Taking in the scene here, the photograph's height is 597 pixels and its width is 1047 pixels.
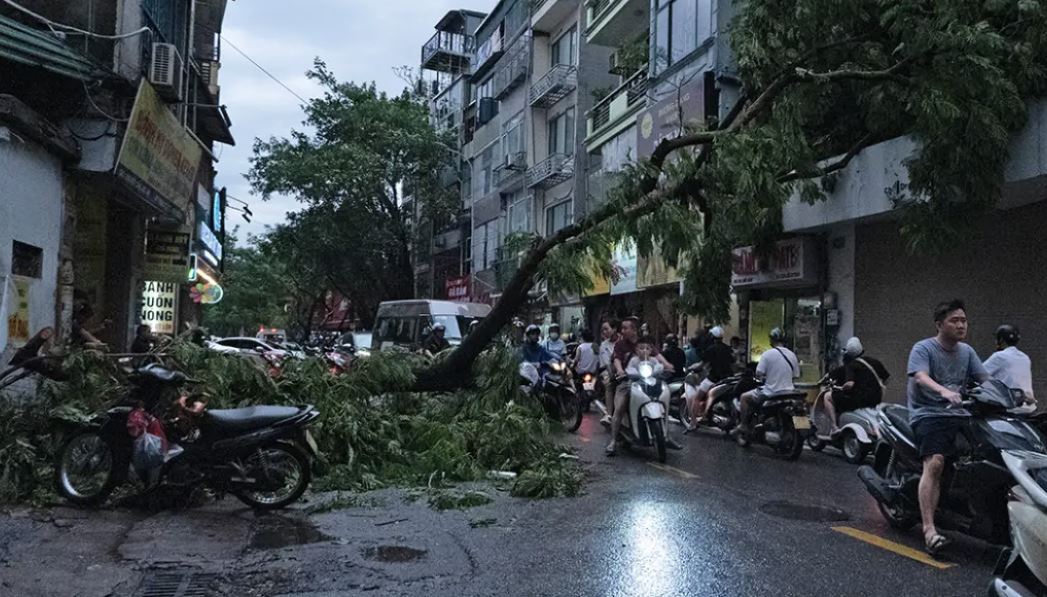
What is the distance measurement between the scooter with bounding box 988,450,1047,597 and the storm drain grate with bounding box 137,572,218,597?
13.9 ft

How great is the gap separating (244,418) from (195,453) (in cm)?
47

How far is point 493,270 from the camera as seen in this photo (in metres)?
37.7

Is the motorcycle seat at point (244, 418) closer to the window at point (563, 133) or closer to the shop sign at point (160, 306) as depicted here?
the shop sign at point (160, 306)

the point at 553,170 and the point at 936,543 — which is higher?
the point at 553,170

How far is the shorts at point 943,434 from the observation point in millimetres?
5719

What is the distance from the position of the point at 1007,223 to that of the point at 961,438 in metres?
9.01

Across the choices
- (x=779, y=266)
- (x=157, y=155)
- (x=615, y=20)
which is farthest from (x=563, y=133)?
(x=157, y=155)

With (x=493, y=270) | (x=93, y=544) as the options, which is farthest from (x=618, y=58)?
(x=93, y=544)

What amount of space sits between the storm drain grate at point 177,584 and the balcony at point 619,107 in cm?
1959

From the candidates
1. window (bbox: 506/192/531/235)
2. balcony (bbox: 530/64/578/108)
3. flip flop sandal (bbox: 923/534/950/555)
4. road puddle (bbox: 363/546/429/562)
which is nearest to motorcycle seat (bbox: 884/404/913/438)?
flip flop sandal (bbox: 923/534/950/555)

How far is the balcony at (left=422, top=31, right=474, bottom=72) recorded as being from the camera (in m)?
49.0

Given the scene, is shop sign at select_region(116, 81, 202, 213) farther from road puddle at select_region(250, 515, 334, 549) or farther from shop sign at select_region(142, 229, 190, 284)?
road puddle at select_region(250, 515, 334, 549)

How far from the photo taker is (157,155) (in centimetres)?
1384

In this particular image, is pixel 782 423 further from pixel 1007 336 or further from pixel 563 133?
pixel 563 133
